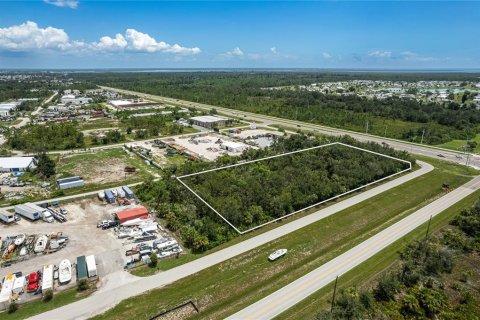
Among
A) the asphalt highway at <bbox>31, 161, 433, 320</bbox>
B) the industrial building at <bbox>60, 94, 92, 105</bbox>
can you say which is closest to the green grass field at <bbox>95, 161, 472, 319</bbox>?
the asphalt highway at <bbox>31, 161, 433, 320</bbox>

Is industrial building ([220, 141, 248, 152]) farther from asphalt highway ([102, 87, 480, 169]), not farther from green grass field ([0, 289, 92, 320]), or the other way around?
green grass field ([0, 289, 92, 320])

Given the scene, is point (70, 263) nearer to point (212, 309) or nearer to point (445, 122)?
point (212, 309)

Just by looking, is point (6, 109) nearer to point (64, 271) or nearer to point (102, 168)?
point (102, 168)

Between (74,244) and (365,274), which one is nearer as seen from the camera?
(365,274)

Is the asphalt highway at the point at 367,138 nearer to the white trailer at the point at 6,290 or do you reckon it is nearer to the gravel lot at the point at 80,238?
the gravel lot at the point at 80,238

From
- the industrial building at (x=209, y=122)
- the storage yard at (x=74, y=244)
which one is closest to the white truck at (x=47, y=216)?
the storage yard at (x=74, y=244)

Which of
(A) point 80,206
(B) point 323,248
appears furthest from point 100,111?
(B) point 323,248

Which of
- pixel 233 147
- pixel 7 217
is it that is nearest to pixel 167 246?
pixel 7 217
